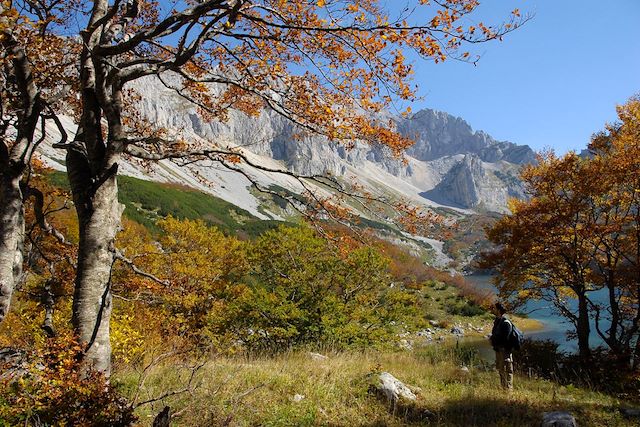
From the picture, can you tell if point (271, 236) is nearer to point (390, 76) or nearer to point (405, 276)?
point (390, 76)

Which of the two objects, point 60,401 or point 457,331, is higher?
point 60,401

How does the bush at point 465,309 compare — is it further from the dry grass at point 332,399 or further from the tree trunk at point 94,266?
the tree trunk at point 94,266

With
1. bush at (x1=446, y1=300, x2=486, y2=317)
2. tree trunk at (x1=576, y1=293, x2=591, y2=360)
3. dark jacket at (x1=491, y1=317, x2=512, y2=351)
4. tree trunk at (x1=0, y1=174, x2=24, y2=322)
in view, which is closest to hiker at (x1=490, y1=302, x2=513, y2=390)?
dark jacket at (x1=491, y1=317, x2=512, y2=351)

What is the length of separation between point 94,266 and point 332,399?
3.50 meters

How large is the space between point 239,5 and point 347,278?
10.1 m

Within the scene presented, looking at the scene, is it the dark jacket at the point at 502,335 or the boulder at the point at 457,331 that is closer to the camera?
the dark jacket at the point at 502,335

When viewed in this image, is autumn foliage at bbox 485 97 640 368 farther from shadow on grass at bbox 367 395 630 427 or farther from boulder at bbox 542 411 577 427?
boulder at bbox 542 411 577 427

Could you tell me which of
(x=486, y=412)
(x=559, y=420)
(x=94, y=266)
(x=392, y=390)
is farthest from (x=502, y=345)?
(x=94, y=266)

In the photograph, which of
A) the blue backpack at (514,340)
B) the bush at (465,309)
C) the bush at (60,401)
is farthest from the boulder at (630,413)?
the bush at (465,309)

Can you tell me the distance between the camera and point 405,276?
45031mm

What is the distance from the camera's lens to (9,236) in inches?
195

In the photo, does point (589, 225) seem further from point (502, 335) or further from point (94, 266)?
point (94, 266)

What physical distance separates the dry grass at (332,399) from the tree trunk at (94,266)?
3.15 feet

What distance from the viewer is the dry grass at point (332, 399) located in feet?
15.6
